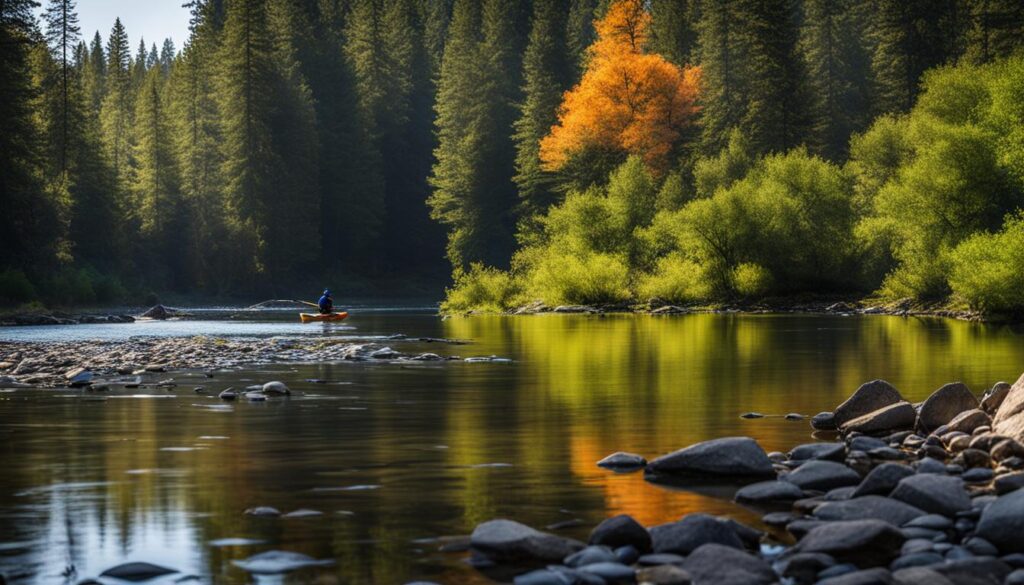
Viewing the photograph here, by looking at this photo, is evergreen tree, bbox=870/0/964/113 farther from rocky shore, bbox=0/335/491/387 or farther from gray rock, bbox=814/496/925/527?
gray rock, bbox=814/496/925/527

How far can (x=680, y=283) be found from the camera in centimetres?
6706

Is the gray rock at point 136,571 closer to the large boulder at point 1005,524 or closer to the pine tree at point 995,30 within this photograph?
the large boulder at point 1005,524

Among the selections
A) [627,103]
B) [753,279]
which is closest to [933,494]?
[753,279]

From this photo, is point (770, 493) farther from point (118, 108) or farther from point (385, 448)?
point (118, 108)

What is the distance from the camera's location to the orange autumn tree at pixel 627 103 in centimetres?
7656

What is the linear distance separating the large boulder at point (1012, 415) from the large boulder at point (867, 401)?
214 cm

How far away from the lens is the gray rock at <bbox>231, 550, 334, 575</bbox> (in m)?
9.74

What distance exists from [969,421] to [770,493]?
525 centimetres

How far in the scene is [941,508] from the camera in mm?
11258

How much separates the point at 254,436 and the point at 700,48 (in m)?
78.2

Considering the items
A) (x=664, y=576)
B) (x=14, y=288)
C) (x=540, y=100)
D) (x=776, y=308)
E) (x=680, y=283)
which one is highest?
(x=540, y=100)

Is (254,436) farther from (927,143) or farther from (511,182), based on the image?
(511,182)

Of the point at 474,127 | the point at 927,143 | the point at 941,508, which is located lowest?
the point at 941,508

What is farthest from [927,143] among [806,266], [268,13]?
[268,13]
